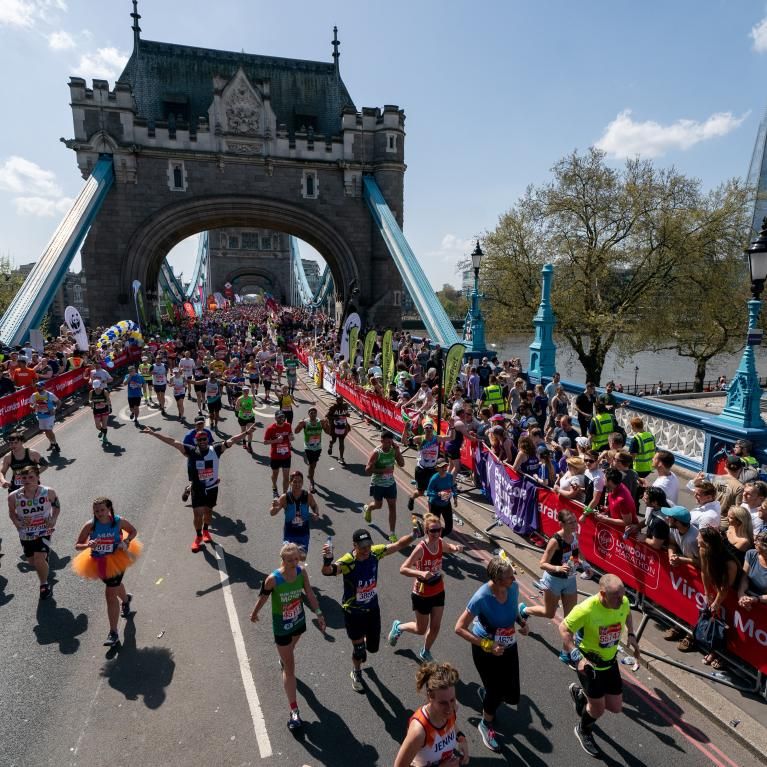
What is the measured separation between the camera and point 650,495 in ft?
18.4

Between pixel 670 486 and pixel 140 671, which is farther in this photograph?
pixel 670 486

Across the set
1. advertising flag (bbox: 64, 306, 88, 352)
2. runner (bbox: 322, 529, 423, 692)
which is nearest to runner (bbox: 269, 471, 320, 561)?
runner (bbox: 322, 529, 423, 692)

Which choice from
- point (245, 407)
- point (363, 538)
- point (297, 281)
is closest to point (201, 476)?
point (363, 538)

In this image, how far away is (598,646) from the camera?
4.02 metres

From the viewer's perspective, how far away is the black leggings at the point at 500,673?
4188 mm

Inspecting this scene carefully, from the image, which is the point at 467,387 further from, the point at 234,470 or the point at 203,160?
the point at 203,160

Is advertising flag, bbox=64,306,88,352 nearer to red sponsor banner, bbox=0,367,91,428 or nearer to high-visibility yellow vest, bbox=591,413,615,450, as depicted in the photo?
red sponsor banner, bbox=0,367,91,428

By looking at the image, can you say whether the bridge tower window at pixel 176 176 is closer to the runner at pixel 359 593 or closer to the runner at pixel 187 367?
the runner at pixel 187 367

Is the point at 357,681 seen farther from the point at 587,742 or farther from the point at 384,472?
the point at 384,472

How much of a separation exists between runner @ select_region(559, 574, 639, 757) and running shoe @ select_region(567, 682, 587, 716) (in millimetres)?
82

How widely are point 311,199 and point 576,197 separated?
17.6m

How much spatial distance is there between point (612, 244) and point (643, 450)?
1393 cm

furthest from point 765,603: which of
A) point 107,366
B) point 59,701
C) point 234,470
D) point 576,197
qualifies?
point 107,366

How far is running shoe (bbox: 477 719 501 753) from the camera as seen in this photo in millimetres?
4156
